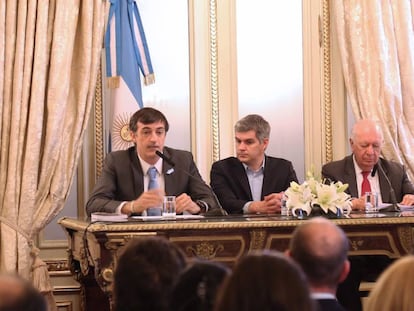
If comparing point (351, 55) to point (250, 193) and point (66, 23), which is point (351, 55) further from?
point (66, 23)

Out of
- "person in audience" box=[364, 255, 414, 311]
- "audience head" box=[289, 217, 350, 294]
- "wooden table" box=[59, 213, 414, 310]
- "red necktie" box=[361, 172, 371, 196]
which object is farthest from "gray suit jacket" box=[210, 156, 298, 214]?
"person in audience" box=[364, 255, 414, 311]

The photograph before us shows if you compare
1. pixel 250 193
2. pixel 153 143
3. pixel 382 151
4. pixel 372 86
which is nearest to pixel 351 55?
pixel 372 86

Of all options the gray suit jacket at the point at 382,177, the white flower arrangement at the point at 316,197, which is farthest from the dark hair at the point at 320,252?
the gray suit jacket at the point at 382,177

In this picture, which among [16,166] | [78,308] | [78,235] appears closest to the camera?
[78,235]

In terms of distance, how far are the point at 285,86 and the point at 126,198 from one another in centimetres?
169

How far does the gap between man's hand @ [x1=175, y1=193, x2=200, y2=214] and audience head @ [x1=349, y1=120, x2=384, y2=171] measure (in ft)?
3.90

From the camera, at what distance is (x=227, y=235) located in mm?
4621

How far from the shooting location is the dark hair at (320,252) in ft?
8.14

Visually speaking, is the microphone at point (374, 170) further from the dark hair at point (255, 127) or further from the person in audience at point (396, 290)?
the person in audience at point (396, 290)

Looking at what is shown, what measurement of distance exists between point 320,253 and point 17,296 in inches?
38.8

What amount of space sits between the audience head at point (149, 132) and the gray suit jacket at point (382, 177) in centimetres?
107

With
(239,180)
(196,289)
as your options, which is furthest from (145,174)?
(196,289)

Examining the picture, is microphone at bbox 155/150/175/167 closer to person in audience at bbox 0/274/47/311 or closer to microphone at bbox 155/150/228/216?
microphone at bbox 155/150/228/216

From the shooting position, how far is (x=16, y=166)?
216 inches
